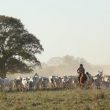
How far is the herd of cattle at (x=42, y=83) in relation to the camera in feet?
156

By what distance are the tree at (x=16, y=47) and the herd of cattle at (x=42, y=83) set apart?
17.1 metres

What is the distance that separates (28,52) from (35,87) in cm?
2199

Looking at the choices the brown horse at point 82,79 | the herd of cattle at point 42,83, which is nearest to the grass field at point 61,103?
the brown horse at point 82,79

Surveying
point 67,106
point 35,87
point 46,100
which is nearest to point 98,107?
point 67,106

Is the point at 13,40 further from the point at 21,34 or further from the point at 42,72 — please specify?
the point at 42,72

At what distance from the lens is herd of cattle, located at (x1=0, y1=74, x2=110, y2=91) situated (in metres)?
47.7

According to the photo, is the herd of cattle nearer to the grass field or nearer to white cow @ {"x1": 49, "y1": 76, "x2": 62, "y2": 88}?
white cow @ {"x1": 49, "y1": 76, "x2": 62, "y2": 88}

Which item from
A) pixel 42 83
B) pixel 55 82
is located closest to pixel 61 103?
pixel 42 83

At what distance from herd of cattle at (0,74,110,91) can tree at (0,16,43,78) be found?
17.1 meters

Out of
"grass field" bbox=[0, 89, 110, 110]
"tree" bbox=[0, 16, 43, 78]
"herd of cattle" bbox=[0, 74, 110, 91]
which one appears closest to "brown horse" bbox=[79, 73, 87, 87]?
"herd of cattle" bbox=[0, 74, 110, 91]

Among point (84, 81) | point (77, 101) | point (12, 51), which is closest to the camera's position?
point (77, 101)

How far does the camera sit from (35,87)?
48.7 meters

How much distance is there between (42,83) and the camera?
50.5m

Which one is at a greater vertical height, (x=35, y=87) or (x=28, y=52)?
(x=28, y=52)
